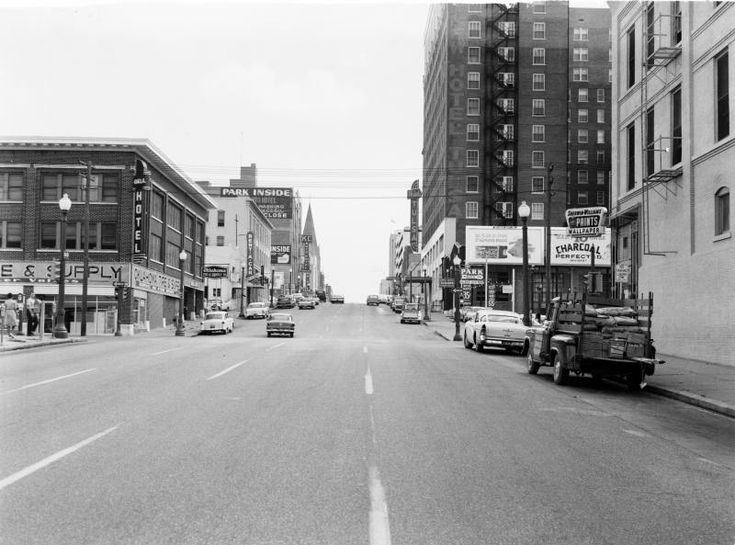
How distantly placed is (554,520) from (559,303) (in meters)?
12.0

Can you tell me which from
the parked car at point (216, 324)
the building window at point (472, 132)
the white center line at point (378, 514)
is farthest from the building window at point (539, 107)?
the white center line at point (378, 514)

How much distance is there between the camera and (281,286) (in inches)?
5472

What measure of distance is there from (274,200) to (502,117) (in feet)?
239

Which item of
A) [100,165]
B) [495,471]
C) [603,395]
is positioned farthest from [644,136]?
[100,165]

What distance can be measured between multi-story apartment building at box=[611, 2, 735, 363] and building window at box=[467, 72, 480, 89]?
174ft

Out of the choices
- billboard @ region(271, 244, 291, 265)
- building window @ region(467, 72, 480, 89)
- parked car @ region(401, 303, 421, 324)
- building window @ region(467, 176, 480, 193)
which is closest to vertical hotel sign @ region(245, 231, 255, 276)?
building window @ region(467, 176, 480, 193)

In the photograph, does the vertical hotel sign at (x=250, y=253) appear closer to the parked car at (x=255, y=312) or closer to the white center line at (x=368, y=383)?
the parked car at (x=255, y=312)

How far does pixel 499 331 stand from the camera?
27750mm

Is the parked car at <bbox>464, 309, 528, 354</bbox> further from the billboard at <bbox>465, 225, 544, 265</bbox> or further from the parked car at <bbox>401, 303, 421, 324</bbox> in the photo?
the billboard at <bbox>465, 225, 544, 265</bbox>

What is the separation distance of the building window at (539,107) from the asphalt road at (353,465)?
71602 mm

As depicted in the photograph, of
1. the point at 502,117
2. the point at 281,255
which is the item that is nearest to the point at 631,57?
the point at 502,117

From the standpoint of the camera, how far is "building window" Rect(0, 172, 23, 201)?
46281 millimetres

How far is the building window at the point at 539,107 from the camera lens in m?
81.8

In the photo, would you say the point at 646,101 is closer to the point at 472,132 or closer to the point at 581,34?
the point at 472,132
